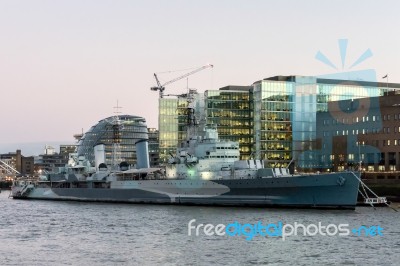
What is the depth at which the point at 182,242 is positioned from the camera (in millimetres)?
45938

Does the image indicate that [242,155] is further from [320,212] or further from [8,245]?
[8,245]

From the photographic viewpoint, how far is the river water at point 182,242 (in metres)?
38.6

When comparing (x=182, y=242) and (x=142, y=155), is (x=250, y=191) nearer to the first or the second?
(x=142, y=155)

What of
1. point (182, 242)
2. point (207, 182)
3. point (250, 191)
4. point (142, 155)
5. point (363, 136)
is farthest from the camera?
point (363, 136)

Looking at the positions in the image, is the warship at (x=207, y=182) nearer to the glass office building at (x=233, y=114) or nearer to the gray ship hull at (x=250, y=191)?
the gray ship hull at (x=250, y=191)

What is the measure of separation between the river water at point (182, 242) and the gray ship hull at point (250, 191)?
2874 millimetres

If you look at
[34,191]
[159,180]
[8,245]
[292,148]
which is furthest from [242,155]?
[8,245]

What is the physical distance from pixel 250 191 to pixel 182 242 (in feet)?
102

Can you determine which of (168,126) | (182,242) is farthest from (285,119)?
(182,242)

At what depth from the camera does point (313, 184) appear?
7138cm

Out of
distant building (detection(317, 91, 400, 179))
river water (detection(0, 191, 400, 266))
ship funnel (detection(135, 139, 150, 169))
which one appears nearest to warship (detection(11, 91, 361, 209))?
ship funnel (detection(135, 139, 150, 169))

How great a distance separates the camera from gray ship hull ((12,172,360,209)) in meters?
70.6

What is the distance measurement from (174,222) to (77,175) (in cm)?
4781

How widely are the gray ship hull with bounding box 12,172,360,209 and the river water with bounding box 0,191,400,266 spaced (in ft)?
9.43
